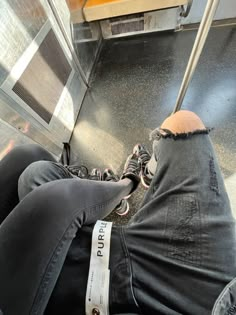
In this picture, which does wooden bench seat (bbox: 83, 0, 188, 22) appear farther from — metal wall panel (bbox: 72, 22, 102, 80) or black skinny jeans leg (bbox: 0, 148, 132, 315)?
black skinny jeans leg (bbox: 0, 148, 132, 315)

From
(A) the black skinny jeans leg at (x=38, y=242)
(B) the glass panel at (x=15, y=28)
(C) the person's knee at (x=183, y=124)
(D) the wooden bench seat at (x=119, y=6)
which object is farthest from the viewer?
(D) the wooden bench seat at (x=119, y=6)

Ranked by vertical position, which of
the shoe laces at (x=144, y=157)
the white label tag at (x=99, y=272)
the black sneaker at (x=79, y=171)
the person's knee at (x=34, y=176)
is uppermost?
the shoe laces at (x=144, y=157)

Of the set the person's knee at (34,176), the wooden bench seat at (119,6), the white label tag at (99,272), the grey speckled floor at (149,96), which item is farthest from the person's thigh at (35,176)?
the wooden bench seat at (119,6)

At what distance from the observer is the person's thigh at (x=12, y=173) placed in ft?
2.10

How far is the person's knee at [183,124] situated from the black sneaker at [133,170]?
0.89ft

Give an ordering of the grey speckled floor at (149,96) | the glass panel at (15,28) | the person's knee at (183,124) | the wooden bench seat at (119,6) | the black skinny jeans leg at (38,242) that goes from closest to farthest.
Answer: the black skinny jeans leg at (38,242) < the person's knee at (183,124) < the glass panel at (15,28) < the grey speckled floor at (149,96) < the wooden bench seat at (119,6)

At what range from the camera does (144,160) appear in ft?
3.29

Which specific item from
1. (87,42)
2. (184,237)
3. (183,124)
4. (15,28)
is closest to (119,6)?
(87,42)

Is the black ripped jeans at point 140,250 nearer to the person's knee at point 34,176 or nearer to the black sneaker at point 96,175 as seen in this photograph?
the person's knee at point 34,176

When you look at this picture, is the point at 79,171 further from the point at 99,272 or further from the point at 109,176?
the point at 99,272

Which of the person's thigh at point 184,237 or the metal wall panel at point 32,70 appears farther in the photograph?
the metal wall panel at point 32,70

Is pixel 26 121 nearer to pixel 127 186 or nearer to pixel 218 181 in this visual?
pixel 127 186

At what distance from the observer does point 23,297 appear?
0.41m

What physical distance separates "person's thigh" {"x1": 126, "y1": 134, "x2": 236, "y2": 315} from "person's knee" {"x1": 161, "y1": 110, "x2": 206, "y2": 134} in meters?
0.03
